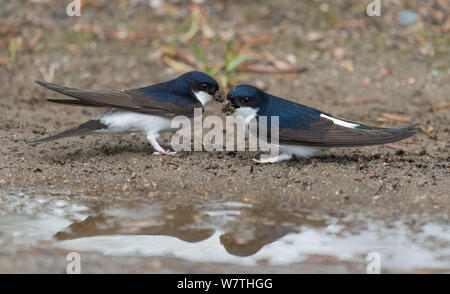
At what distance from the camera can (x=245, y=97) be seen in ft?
Result: 14.9

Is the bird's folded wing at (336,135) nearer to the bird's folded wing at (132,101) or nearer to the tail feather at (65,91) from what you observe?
the bird's folded wing at (132,101)

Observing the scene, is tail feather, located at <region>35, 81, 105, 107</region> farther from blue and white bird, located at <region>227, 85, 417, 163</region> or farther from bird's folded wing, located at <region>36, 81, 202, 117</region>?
blue and white bird, located at <region>227, 85, 417, 163</region>

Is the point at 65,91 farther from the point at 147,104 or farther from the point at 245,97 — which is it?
the point at 245,97

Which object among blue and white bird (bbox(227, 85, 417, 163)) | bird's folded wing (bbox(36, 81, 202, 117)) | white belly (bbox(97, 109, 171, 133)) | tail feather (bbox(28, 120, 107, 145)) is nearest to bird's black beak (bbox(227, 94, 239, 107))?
blue and white bird (bbox(227, 85, 417, 163))

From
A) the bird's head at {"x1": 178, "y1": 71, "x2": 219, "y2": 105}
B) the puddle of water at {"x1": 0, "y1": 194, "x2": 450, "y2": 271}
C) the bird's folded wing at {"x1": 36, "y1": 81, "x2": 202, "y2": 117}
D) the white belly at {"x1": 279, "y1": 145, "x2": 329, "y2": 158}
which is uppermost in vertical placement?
the bird's head at {"x1": 178, "y1": 71, "x2": 219, "y2": 105}

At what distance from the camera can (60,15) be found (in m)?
7.85

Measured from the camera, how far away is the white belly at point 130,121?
4.69 metres

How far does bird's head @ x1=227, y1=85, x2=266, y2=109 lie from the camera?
4539mm

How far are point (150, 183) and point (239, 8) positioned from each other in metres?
4.36

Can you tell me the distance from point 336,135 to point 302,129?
239 mm

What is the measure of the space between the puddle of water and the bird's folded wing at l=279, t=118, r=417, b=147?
31.0 inches

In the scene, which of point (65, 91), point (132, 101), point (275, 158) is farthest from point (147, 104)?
point (275, 158)
